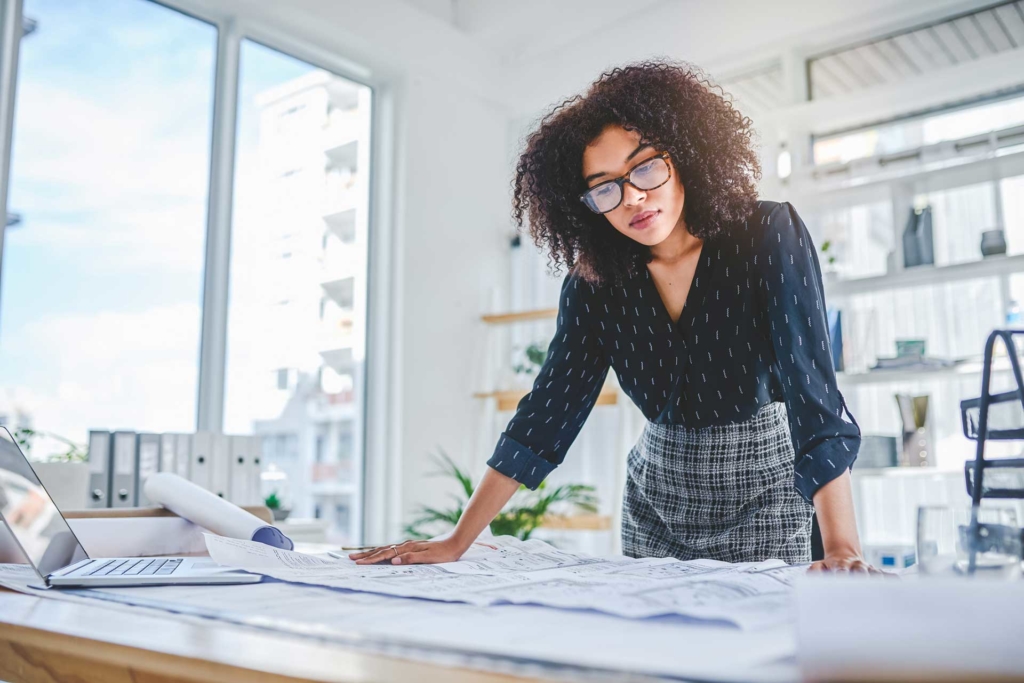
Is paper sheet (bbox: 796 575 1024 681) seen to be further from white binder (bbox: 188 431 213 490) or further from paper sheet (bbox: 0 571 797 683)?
white binder (bbox: 188 431 213 490)

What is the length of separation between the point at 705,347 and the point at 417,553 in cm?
48

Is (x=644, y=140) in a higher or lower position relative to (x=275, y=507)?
higher

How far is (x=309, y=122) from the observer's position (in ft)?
13.7

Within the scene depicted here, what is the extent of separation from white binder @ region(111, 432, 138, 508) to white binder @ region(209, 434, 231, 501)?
0.23 meters

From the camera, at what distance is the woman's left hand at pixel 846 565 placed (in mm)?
768

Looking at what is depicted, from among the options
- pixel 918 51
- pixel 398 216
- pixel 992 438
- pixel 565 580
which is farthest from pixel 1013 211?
pixel 565 580

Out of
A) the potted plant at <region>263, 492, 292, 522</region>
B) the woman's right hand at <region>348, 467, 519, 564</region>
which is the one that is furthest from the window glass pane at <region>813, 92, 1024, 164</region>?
the woman's right hand at <region>348, 467, 519, 564</region>

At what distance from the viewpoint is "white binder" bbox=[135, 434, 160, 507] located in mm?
2498

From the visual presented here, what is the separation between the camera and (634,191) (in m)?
1.19

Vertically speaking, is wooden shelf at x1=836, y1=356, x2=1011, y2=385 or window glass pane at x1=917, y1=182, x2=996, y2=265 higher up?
window glass pane at x1=917, y1=182, x2=996, y2=265

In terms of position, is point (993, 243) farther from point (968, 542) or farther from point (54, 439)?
point (54, 439)

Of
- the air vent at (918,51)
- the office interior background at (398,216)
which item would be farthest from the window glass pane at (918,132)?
the air vent at (918,51)

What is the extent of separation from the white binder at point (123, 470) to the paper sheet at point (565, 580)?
5.51ft

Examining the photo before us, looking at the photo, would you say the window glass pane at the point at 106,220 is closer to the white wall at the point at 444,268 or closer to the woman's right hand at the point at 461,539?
the white wall at the point at 444,268
